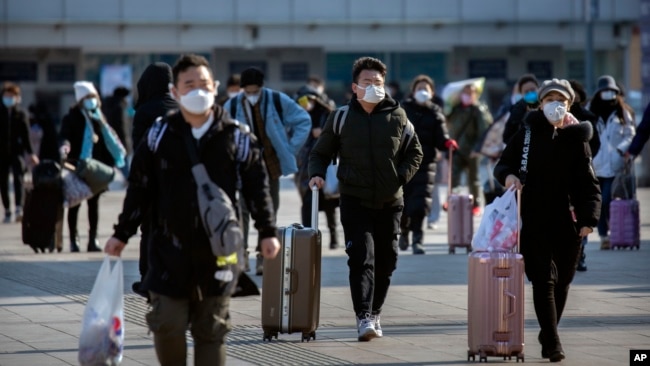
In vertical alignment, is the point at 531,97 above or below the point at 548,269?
above

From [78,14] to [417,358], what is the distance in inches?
1454

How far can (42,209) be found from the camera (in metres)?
16.0

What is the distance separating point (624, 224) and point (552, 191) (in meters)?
7.14

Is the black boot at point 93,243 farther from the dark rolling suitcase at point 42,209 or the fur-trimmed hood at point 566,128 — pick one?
the fur-trimmed hood at point 566,128

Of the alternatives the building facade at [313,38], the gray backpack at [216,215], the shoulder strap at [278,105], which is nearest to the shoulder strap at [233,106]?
the shoulder strap at [278,105]

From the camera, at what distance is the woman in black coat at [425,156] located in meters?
15.7

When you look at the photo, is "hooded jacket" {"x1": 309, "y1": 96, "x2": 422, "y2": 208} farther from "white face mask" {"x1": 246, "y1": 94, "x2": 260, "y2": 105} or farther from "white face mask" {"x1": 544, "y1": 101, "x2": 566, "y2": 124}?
"white face mask" {"x1": 246, "y1": 94, "x2": 260, "y2": 105}

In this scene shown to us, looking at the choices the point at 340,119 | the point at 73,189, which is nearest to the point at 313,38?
the point at 73,189

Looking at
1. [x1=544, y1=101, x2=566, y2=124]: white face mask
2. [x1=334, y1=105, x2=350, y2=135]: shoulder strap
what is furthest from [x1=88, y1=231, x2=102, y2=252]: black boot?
[x1=544, y1=101, x2=566, y2=124]: white face mask

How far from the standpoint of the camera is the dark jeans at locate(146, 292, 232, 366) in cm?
696

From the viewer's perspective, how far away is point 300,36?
45.4 meters

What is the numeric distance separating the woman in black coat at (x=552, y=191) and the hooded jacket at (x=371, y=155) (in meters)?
1.18

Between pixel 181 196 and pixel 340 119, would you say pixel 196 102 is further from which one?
pixel 340 119

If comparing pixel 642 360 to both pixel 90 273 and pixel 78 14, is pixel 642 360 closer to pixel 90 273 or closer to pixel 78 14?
pixel 90 273
